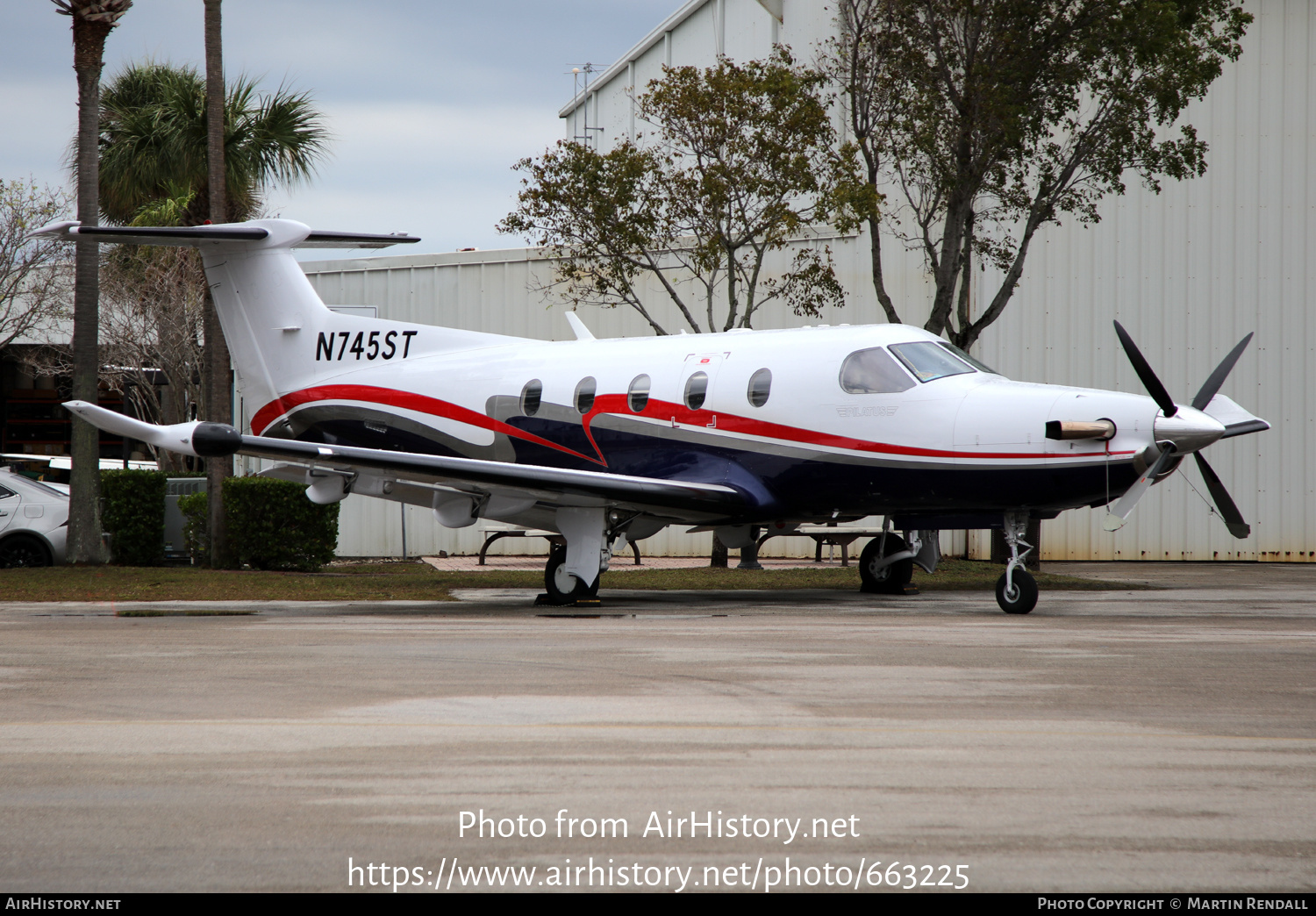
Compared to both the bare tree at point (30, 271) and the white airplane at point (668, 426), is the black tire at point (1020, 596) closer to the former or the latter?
the white airplane at point (668, 426)

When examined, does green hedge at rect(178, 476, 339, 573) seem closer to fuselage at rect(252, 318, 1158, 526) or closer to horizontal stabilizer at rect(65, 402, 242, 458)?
fuselage at rect(252, 318, 1158, 526)

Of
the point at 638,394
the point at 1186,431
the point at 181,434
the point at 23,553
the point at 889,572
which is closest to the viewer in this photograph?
the point at 1186,431

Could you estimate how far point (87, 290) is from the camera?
19750mm

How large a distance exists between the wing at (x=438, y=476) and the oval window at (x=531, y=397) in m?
1.45

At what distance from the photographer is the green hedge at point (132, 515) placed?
1997cm

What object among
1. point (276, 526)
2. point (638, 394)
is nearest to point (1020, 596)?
point (638, 394)

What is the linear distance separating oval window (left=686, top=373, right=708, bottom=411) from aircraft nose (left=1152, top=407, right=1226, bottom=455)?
4774 millimetres

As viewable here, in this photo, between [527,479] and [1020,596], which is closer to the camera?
[1020,596]

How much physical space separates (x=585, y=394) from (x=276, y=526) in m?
7.71

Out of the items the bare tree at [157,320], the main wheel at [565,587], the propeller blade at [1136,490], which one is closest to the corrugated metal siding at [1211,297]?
the main wheel at [565,587]

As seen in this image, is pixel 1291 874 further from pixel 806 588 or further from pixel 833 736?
pixel 806 588

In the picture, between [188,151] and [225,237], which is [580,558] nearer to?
[225,237]

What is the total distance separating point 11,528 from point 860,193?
47.5 feet

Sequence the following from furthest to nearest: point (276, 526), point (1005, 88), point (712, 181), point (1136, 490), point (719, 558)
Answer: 1. point (719, 558)
2. point (276, 526)
3. point (712, 181)
4. point (1005, 88)
5. point (1136, 490)
